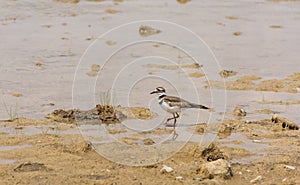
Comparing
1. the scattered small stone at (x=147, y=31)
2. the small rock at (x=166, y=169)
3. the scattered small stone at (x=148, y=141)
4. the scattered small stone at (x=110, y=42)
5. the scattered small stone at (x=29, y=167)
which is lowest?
the scattered small stone at (x=148, y=141)

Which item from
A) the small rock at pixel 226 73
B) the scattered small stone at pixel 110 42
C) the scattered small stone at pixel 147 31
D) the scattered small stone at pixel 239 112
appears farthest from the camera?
the scattered small stone at pixel 147 31

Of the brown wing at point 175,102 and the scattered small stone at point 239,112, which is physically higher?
the brown wing at point 175,102

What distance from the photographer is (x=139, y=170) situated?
23.9 ft

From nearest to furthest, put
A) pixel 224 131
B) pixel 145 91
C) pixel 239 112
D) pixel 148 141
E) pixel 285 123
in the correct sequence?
1. pixel 148 141
2. pixel 224 131
3. pixel 285 123
4. pixel 239 112
5. pixel 145 91

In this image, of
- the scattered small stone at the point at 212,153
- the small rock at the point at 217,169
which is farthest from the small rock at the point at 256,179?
the scattered small stone at the point at 212,153

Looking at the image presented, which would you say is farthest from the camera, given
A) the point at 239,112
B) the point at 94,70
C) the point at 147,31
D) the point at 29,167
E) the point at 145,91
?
the point at 147,31

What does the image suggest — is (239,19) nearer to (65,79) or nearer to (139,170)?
(65,79)

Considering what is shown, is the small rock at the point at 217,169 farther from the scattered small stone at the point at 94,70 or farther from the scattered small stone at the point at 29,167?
the scattered small stone at the point at 94,70

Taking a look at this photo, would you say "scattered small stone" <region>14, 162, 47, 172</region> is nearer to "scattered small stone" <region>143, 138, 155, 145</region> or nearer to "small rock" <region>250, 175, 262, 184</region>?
"scattered small stone" <region>143, 138, 155, 145</region>

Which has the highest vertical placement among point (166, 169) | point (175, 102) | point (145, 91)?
point (175, 102)

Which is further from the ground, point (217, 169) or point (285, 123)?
point (217, 169)

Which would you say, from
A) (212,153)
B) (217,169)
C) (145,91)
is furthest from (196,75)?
(217,169)

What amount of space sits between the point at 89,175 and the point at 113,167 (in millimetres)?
375

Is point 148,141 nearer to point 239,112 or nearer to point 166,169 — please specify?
point 166,169
